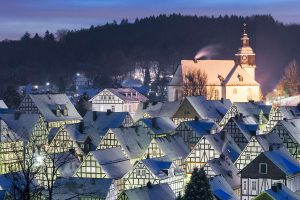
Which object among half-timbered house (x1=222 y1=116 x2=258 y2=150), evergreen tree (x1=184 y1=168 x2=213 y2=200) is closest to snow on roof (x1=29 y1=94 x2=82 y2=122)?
half-timbered house (x1=222 y1=116 x2=258 y2=150)

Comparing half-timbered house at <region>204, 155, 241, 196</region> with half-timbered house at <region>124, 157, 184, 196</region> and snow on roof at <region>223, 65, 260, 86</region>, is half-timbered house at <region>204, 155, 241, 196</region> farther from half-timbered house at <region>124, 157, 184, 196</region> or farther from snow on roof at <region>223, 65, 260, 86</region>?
snow on roof at <region>223, 65, 260, 86</region>

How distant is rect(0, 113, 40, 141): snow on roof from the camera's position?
8425cm

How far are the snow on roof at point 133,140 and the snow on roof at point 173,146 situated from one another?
1977 mm

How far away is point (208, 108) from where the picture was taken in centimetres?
10144

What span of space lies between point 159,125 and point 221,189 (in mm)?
24710

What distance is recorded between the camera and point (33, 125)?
A: 8581cm

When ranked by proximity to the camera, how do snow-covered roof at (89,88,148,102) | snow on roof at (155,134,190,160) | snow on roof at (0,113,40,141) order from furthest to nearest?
snow-covered roof at (89,88,148,102) < snow on roof at (0,113,40,141) < snow on roof at (155,134,190,160)

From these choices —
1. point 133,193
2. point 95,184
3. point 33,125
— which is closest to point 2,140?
point 33,125

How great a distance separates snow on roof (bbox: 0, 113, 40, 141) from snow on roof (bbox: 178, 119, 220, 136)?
1262cm

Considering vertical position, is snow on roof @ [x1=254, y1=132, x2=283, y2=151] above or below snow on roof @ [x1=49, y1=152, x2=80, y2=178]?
above

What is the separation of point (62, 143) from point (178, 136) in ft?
31.3

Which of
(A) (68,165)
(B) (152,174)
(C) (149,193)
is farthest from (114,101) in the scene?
(C) (149,193)

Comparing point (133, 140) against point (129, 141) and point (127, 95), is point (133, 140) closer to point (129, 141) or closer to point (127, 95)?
point (129, 141)

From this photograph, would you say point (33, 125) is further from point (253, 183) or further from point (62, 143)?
point (253, 183)
